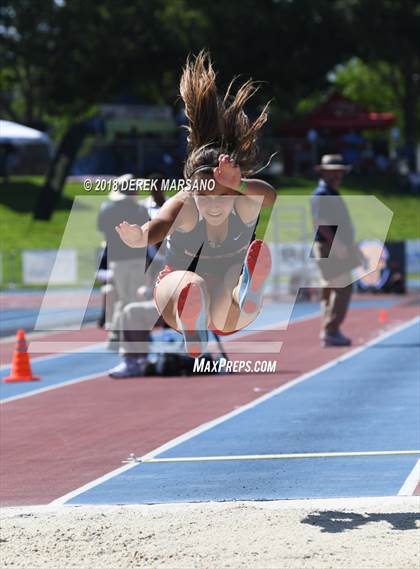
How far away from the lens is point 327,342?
1463 cm

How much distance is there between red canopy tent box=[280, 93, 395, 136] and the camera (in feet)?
146

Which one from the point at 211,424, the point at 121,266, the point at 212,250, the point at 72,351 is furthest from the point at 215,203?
the point at 72,351

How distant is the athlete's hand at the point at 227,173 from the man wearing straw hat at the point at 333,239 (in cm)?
661

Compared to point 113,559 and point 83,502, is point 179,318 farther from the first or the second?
point 113,559

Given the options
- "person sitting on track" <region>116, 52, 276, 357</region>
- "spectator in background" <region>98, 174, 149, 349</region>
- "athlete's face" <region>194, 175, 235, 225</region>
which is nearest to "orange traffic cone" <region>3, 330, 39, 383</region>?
"spectator in background" <region>98, 174, 149, 349</region>

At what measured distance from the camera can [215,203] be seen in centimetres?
714

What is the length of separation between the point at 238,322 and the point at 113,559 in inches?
82.6

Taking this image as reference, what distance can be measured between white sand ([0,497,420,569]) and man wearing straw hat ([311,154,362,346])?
7379 mm

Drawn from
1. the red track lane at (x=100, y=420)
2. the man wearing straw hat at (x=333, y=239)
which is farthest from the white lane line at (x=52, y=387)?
the man wearing straw hat at (x=333, y=239)

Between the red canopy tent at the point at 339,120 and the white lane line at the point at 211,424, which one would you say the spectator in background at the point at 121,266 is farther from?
the red canopy tent at the point at 339,120

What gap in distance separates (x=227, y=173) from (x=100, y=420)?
3.65 metres

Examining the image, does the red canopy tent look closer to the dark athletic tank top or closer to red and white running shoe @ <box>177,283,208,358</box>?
the dark athletic tank top

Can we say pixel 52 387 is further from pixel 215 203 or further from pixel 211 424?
pixel 215 203

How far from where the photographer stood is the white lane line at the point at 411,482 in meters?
6.87
